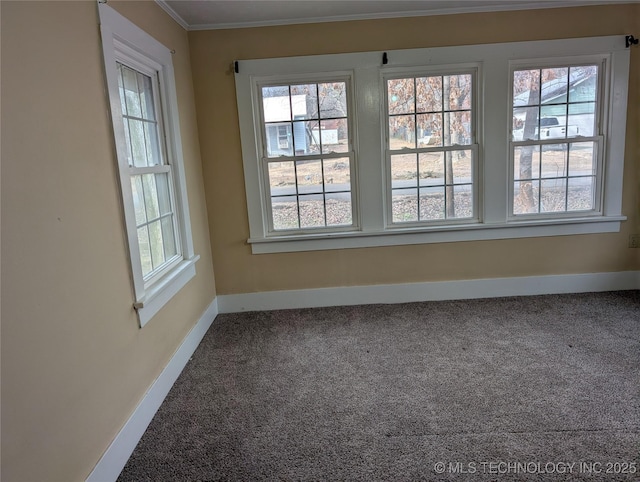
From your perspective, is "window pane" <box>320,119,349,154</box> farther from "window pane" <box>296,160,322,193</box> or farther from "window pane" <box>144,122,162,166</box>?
"window pane" <box>144,122,162,166</box>

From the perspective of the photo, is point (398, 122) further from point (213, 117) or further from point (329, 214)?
point (213, 117)

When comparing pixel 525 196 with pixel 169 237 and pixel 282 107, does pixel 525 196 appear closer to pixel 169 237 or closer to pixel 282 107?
pixel 282 107

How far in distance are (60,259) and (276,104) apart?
2.36 metres

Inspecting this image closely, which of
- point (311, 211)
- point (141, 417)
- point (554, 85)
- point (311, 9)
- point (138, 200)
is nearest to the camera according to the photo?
point (141, 417)

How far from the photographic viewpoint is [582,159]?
11.6ft

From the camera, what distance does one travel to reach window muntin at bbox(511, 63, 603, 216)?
134 inches

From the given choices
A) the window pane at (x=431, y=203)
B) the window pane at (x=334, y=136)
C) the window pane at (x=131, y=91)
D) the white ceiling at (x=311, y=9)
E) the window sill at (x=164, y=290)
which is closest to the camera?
the window sill at (x=164, y=290)

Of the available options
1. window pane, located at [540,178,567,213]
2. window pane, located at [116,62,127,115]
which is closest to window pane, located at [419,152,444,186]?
window pane, located at [540,178,567,213]

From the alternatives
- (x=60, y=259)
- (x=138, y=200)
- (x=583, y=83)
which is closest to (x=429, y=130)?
(x=583, y=83)

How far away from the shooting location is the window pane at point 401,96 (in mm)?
3414

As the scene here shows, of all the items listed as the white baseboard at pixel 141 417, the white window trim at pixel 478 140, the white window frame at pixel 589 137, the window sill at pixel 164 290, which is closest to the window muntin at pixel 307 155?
the white window trim at pixel 478 140

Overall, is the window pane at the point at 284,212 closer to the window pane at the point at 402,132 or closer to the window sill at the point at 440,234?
the window sill at the point at 440,234

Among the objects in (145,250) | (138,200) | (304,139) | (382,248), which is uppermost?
(304,139)

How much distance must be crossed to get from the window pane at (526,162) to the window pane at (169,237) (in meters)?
2.83
